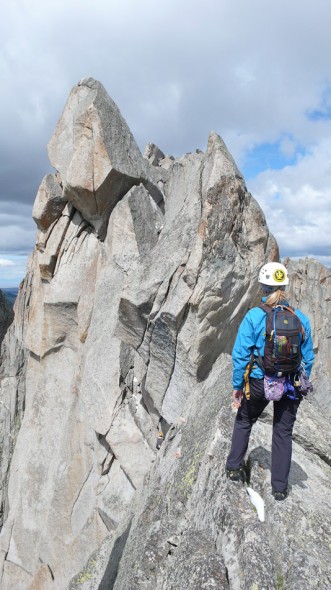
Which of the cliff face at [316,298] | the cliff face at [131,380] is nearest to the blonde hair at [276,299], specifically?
the cliff face at [131,380]

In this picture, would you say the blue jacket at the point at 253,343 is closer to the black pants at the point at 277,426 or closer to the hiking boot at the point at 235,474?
the black pants at the point at 277,426

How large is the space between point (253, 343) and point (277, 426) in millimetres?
1721

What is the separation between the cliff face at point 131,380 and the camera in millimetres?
9148

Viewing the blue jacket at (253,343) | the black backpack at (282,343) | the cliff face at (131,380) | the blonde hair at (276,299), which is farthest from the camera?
the cliff face at (131,380)

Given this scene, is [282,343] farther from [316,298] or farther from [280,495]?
[316,298]

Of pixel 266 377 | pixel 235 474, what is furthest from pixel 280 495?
pixel 266 377

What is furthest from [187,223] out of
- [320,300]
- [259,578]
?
[320,300]

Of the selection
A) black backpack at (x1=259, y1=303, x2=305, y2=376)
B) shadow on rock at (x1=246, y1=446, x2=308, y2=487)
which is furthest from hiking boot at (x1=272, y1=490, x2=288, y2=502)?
black backpack at (x1=259, y1=303, x2=305, y2=376)

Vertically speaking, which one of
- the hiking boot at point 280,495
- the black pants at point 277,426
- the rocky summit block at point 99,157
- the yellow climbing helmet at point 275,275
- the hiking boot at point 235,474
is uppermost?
the rocky summit block at point 99,157

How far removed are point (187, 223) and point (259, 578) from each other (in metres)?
12.6

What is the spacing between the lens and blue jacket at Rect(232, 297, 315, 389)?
7.91 metres

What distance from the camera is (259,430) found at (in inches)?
434

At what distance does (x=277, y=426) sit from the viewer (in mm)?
8289

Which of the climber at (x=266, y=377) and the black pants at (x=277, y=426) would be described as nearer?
the climber at (x=266, y=377)
